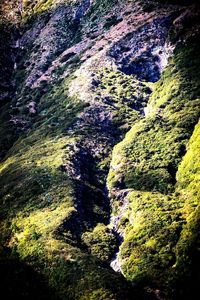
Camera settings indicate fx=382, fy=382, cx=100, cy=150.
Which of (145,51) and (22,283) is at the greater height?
(145,51)

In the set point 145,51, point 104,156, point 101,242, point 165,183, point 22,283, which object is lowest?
point 22,283

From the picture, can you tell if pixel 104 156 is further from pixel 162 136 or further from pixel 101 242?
pixel 101 242

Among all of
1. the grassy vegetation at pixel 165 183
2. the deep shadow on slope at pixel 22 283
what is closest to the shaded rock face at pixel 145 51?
the grassy vegetation at pixel 165 183

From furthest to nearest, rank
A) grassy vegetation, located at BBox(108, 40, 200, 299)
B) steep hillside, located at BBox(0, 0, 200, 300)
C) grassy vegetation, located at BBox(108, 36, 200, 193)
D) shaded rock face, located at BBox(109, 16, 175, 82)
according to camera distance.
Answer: shaded rock face, located at BBox(109, 16, 175, 82)
grassy vegetation, located at BBox(108, 36, 200, 193)
steep hillside, located at BBox(0, 0, 200, 300)
grassy vegetation, located at BBox(108, 40, 200, 299)

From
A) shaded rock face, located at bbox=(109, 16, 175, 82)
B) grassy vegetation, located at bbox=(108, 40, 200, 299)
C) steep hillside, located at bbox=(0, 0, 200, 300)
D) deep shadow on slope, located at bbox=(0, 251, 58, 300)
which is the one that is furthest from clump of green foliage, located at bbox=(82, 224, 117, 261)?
shaded rock face, located at bbox=(109, 16, 175, 82)

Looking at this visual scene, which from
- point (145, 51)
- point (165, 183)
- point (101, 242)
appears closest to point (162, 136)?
point (165, 183)

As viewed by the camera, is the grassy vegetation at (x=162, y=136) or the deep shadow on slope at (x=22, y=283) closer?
the deep shadow on slope at (x=22, y=283)

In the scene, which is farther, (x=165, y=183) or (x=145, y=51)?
(x=145, y=51)

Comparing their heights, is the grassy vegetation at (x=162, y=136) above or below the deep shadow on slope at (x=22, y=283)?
above

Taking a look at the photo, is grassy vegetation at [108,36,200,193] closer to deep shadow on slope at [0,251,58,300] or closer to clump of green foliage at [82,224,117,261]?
clump of green foliage at [82,224,117,261]

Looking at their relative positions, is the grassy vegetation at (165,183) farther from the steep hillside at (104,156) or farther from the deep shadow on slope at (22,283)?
the deep shadow on slope at (22,283)
